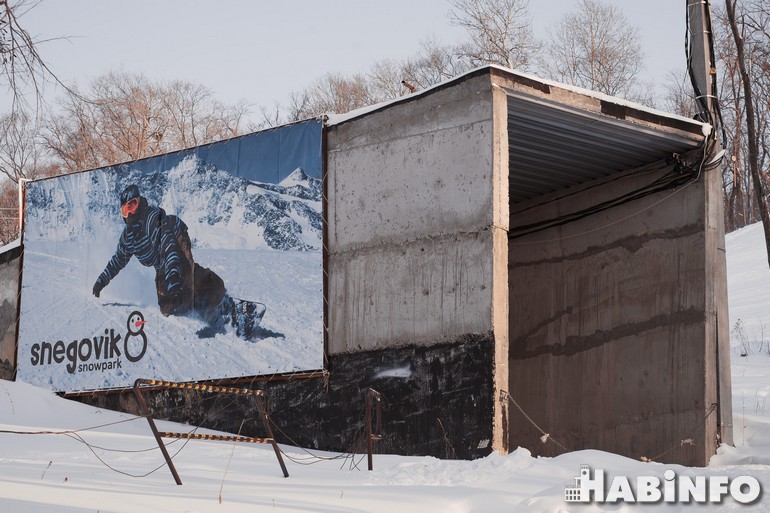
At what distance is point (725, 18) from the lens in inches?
1336

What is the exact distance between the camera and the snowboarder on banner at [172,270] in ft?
50.3

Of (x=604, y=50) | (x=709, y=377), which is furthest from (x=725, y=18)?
(x=709, y=377)

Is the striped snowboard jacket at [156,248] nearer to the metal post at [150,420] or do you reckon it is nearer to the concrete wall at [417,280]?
the concrete wall at [417,280]

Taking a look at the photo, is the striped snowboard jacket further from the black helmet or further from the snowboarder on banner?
the black helmet

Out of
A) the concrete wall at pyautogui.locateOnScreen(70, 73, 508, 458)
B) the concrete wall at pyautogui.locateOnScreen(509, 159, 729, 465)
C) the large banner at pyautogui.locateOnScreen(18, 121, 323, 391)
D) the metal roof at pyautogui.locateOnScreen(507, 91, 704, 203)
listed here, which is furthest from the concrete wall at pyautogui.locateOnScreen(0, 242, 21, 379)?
the metal roof at pyautogui.locateOnScreen(507, 91, 704, 203)

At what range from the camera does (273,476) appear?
9.75m

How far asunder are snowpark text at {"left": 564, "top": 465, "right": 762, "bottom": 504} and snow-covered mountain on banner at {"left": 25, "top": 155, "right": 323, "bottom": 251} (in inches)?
275

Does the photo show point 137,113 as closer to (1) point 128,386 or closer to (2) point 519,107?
(1) point 128,386

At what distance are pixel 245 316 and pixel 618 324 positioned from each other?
6.76 metres

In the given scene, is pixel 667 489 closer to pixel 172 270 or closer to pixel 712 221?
pixel 712 221

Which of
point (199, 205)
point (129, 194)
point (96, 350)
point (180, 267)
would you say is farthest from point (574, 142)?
point (96, 350)

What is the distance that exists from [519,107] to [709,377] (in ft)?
18.0

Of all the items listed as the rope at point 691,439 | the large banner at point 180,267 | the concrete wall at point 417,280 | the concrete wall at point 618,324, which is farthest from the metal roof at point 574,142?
the rope at point 691,439

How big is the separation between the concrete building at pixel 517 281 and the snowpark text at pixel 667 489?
3.16 m
